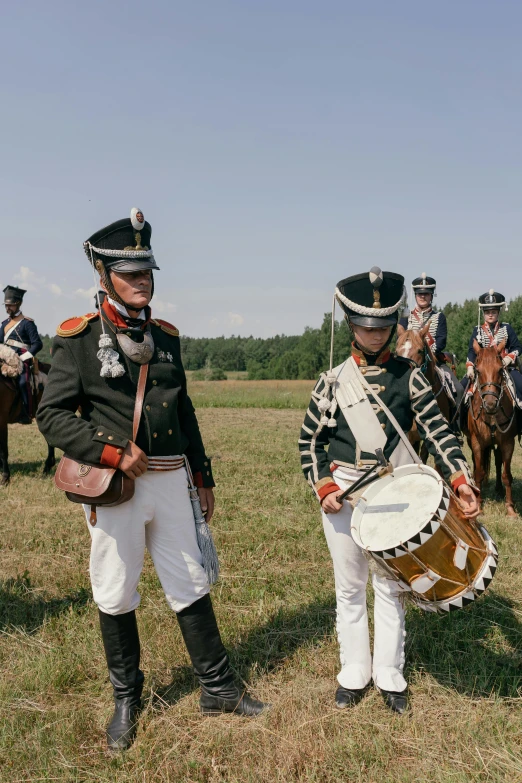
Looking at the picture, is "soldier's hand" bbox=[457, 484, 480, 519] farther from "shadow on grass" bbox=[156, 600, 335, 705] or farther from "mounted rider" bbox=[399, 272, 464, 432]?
"mounted rider" bbox=[399, 272, 464, 432]

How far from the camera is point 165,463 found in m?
3.37

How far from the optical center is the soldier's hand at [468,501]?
126 inches

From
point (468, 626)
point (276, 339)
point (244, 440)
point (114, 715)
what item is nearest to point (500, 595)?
point (468, 626)

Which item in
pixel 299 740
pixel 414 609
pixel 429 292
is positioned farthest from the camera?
pixel 429 292

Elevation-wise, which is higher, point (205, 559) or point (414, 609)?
point (205, 559)

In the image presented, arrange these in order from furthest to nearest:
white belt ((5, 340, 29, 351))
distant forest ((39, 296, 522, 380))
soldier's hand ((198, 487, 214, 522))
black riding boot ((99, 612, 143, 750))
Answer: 1. distant forest ((39, 296, 522, 380))
2. white belt ((5, 340, 29, 351))
3. soldier's hand ((198, 487, 214, 522))
4. black riding boot ((99, 612, 143, 750))

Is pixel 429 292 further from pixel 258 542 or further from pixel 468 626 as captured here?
pixel 468 626

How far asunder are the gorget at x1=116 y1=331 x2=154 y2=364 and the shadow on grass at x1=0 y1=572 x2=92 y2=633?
252 cm

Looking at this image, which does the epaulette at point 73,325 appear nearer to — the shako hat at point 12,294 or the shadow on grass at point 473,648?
the shadow on grass at point 473,648

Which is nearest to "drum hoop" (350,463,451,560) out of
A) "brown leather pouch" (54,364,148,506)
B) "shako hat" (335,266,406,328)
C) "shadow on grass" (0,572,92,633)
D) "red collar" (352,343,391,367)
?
"red collar" (352,343,391,367)

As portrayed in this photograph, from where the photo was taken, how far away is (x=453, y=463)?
350 centimetres

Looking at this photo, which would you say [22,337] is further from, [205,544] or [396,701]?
[396,701]

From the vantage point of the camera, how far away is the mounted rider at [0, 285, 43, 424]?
33.9 ft

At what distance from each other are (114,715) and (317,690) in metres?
1.19
